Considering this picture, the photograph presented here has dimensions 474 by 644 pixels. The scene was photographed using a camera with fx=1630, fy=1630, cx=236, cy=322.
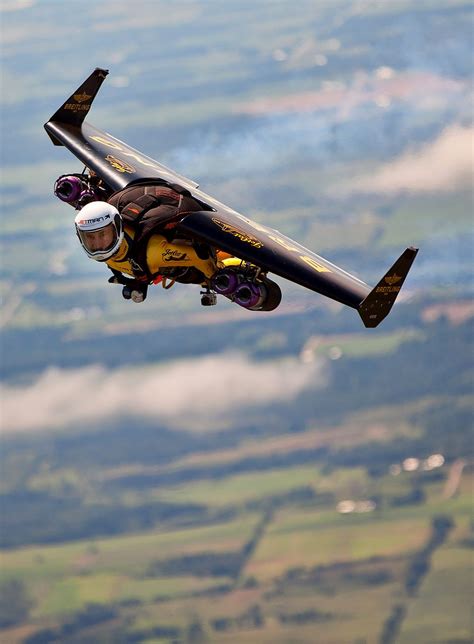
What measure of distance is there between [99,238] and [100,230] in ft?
1.41

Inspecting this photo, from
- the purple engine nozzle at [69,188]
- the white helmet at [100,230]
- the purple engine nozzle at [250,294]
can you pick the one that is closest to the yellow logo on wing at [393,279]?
the purple engine nozzle at [250,294]

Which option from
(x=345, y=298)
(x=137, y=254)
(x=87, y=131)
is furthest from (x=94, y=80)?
(x=345, y=298)

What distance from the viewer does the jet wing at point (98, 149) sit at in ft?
312

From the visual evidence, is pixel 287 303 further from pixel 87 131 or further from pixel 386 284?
pixel 87 131

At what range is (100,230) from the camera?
276 feet

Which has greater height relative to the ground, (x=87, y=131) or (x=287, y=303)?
(x=87, y=131)

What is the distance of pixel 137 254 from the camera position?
86375 millimetres

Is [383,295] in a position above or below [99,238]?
below

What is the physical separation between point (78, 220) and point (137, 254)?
12.6ft

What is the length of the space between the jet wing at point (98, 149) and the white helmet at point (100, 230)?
6.78 meters

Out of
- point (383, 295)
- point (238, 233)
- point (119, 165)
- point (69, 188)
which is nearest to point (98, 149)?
point (119, 165)

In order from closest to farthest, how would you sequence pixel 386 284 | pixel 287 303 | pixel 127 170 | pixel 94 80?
pixel 386 284 < pixel 287 303 < pixel 127 170 < pixel 94 80

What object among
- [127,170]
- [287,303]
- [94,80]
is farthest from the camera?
[94,80]

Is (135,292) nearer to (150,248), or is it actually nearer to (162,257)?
(162,257)
